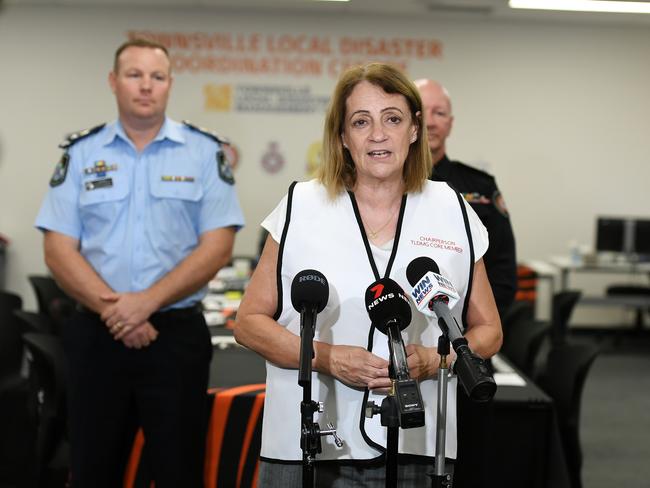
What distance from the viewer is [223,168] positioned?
2.87m

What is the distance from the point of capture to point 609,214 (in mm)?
9055

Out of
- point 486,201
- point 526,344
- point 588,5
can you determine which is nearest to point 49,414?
point 486,201

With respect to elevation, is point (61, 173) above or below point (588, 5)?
below

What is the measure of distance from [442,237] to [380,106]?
1.06 feet

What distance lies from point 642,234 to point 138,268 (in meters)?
6.85

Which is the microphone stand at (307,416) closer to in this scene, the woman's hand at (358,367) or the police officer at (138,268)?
the woman's hand at (358,367)

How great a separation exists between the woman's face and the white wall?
6.96 meters

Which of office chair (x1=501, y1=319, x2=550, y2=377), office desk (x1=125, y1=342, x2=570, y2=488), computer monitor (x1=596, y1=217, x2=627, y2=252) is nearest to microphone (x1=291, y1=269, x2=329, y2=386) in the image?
office desk (x1=125, y1=342, x2=570, y2=488)

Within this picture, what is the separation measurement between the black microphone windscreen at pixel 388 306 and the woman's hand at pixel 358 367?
17 centimetres

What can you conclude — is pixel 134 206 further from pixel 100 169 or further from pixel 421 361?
pixel 421 361

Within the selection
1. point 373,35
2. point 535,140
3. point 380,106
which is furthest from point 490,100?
point 380,106

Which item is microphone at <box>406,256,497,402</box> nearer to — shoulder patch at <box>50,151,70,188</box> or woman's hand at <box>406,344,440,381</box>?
Result: woman's hand at <box>406,344,440,381</box>

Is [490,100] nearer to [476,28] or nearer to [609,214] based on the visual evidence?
[476,28]

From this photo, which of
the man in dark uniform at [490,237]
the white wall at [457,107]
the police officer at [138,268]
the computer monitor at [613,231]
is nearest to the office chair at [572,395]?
the man in dark uniform at [490,237]
